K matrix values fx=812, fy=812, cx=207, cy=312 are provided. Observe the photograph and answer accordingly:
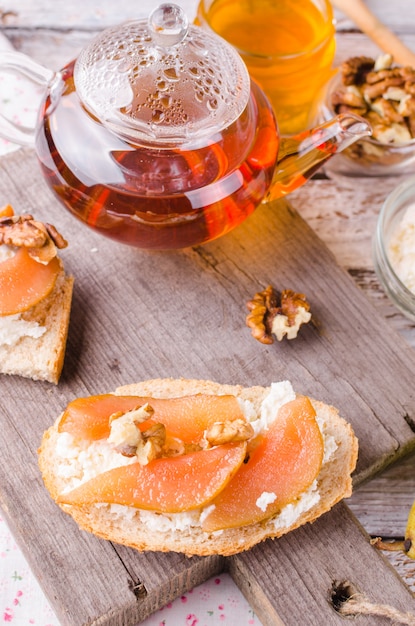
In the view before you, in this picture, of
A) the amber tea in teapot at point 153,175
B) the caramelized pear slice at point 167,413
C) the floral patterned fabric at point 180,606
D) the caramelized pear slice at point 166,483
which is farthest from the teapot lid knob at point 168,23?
the floral patterned fabric at point 180,606

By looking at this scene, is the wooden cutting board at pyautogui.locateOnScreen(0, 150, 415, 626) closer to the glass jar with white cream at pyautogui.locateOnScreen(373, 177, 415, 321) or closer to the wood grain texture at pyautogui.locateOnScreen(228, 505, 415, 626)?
the wood grain texture at pyautogui.locateOnScreen(228, 505, 415, 626)

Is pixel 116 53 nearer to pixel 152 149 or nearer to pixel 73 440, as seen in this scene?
pixel 152 149

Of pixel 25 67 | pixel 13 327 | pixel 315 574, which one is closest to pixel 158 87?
pixel 25 67

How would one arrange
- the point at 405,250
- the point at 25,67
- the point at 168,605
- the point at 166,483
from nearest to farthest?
the point at 166,483
the point at 168,605
the point at 25,67
the point at 405,250

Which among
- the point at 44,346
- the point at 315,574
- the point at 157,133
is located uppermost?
the point at 157,133

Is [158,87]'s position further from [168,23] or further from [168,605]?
[168,605]

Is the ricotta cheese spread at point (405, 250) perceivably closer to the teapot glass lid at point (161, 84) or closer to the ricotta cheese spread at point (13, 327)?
the teapot glass lid at point (161, 84)

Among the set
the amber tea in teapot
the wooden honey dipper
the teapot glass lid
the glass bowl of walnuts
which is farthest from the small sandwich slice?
the wooden honey dipper
